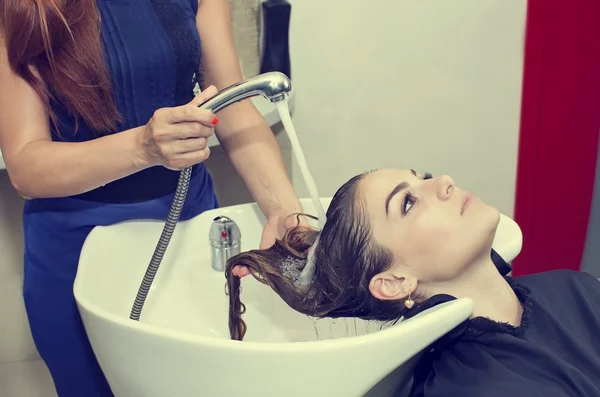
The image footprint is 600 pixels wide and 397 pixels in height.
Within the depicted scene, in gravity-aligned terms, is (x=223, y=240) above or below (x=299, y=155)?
below

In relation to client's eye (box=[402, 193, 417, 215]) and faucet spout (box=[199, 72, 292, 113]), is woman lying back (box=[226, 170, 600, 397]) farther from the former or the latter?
faucet spout (box=[199, 72, 292, 113])

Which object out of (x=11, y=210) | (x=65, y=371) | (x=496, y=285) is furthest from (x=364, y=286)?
(x=11, y=210)

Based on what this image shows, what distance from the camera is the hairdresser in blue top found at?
39.4 inches

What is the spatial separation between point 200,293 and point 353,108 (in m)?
0.77

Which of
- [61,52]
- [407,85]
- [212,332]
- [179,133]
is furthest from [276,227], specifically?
[407,85]

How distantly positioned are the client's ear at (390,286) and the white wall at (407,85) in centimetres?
80

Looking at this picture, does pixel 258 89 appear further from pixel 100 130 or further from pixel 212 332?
pixel 212 332

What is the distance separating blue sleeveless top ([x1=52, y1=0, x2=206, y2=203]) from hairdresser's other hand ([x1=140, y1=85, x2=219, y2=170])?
0.54 ft

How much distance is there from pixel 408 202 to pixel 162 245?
0.38 meters

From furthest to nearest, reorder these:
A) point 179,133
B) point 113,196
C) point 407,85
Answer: point 407,85
point 113,196
point 179,133

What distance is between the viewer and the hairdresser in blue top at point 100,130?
1.00 metres

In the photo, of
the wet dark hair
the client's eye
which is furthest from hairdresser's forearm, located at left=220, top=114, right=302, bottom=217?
the client's eye

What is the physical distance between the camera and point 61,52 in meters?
1.04

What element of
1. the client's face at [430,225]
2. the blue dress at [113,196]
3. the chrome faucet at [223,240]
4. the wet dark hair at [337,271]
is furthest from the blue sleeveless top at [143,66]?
the client's face at [430,225]
